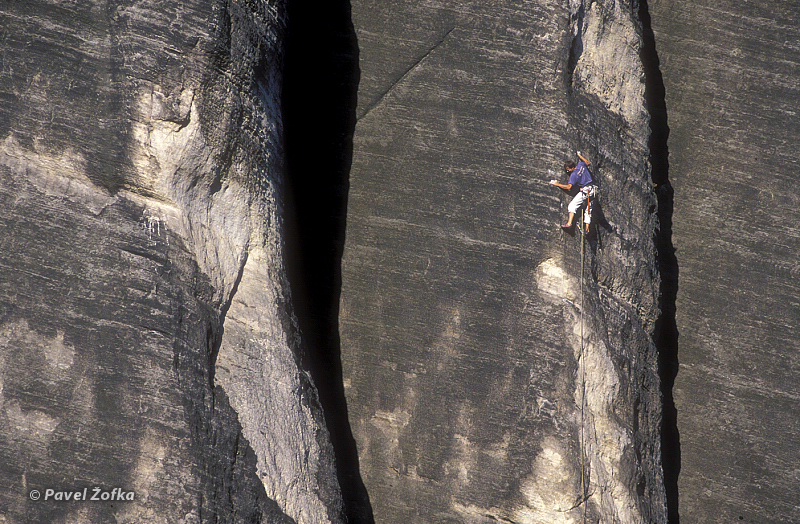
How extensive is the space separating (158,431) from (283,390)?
2.85ft

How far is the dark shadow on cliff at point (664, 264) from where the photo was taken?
196 inches

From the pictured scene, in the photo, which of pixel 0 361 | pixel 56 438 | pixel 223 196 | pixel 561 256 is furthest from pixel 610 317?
pixel 0 361

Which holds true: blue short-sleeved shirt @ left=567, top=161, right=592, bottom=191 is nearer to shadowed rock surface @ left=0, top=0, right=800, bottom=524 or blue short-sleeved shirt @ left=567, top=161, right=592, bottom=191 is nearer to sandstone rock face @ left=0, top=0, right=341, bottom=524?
shadowed rock surface @ left=0, top=0, right=800, bottom=524

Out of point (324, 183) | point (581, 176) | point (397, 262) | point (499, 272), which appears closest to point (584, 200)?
point (581, 176)

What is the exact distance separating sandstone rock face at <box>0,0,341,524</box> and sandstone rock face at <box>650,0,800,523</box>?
382 cm

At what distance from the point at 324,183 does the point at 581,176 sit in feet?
7.30

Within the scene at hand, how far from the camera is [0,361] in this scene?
3.44m

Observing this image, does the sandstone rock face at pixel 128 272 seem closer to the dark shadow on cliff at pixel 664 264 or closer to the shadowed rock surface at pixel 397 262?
the shadowed rock surface at pixel 397 262

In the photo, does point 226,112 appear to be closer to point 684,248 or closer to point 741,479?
point 684,248

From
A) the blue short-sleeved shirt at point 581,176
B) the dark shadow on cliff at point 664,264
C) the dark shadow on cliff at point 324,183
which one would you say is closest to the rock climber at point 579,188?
the blue short-sleeved shirt at point 581,176

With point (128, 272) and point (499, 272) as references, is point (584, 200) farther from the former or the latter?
point (128, 272)

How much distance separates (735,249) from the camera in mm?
5035

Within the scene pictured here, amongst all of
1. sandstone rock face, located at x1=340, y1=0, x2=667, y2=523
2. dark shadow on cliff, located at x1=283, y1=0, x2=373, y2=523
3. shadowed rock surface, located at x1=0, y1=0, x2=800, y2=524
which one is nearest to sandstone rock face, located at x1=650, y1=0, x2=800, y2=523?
shadowed rock surface, located at x1=0, y1=0, x2=800, y2=524

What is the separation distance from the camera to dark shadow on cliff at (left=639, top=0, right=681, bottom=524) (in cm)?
497
